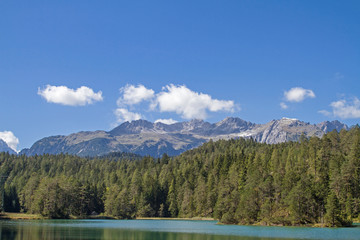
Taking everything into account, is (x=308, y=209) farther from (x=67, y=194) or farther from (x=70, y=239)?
(x=67, y=194)

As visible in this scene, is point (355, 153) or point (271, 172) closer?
point (355, 153)

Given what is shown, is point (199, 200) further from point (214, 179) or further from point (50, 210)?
point (50, 210)

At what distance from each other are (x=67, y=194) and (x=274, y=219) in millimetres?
93870

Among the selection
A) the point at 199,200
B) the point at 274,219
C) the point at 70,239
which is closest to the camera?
the point at 70,239

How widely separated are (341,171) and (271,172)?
34502 millimetres

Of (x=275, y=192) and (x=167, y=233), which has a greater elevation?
(x=275, y=192)

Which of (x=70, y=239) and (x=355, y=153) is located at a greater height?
(x=355, y=153)

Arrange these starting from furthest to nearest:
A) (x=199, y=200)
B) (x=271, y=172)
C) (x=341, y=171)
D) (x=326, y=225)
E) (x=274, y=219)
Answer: (x=199, y=200)
(x=271, y=172)
(x=341, y=171)
(x=274, y=219)
(x=326, y=225)

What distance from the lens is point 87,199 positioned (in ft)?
655

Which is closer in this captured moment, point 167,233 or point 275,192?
point 167,233

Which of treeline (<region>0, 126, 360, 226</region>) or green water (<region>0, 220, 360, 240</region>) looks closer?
green water (<region>0, 220, 360, 240</region>)

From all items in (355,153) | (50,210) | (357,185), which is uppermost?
(355,153)

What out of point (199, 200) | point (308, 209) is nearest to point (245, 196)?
point (308, 209)

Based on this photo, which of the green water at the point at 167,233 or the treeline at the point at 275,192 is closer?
the green water at the point at 167,233
